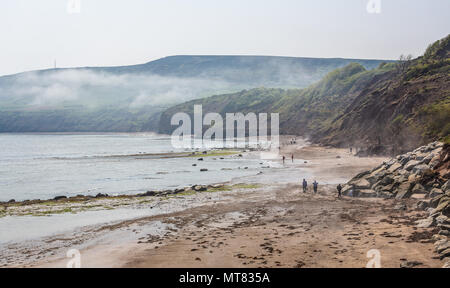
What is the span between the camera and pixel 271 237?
22.8 metres

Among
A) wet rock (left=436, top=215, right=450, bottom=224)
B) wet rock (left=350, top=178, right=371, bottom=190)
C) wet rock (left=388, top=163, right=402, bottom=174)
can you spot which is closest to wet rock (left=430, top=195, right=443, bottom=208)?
wet rock (left=436, top=215, right=450, bottom=224)

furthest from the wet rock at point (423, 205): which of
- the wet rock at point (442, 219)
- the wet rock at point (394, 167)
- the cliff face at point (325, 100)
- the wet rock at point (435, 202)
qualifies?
→ the cliff face at point (325, 100)

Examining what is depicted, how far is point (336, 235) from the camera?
22.5 m

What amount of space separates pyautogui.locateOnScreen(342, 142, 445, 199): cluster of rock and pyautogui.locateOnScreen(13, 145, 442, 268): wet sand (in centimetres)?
188

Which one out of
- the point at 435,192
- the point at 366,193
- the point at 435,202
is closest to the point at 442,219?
the point at 435,202

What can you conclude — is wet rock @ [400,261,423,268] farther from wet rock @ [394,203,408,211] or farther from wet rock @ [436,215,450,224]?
wet rock @ [394,203,408,211]

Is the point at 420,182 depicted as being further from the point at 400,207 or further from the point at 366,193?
the point at 400,207

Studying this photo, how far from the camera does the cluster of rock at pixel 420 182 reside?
23.2 meters

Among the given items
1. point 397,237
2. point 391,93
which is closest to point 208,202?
point 397,237

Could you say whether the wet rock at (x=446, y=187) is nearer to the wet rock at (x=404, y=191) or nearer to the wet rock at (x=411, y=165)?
the wet rock at (x=404, y=191)

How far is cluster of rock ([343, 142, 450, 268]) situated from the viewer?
76.0 ft

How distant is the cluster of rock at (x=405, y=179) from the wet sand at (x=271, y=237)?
6.16ft

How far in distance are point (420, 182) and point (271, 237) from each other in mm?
16055
